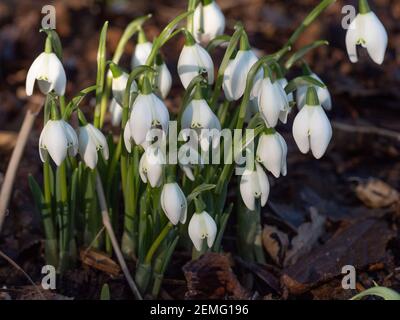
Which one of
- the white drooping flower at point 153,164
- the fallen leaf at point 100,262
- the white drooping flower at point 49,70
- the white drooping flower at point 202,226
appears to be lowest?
the fallen leaf at point 100,262

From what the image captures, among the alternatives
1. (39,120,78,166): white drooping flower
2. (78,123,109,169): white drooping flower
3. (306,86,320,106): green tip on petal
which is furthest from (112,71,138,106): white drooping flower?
(306,86,320,106): green tip on petal

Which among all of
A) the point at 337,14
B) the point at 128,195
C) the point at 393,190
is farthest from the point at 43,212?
the point at 337,14

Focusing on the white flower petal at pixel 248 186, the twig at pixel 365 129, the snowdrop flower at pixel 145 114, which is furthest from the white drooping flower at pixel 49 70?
the twig at pixel 365 129

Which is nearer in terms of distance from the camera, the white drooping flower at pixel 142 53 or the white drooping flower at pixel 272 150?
the white drooping flower at pixel 272 150

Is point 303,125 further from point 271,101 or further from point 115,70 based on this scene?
point 115,70

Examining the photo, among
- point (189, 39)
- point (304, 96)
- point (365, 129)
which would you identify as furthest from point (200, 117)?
point (365, 129)

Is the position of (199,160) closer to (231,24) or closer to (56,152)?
(56,152)

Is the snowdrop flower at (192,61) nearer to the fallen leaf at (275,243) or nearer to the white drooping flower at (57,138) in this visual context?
the white drooping flower at (57,138)
